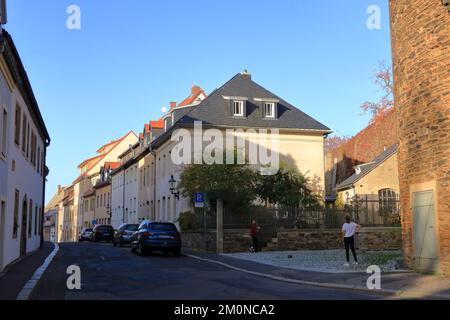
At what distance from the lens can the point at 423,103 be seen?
609 inches

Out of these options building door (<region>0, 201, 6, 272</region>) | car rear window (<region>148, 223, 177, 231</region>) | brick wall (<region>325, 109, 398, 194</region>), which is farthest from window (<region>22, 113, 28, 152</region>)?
brick wall (<region>325, 109, 398, 194</region>)

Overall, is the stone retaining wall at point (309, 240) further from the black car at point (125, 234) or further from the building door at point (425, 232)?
the building door at point (425, 232)

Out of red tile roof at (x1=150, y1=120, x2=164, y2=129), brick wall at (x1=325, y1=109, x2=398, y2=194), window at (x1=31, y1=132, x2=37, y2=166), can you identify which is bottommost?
window at (x1=31, y1=132, x2=37, y2=166)

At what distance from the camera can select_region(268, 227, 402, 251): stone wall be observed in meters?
27.0

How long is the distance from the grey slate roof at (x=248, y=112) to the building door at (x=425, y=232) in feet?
72.2

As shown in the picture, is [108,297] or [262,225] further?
[262,225]

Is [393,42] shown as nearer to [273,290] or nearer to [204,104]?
[273,290]

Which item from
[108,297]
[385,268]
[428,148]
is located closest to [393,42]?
[428,148]

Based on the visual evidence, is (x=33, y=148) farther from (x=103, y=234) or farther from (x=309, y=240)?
(x=103, y=234)

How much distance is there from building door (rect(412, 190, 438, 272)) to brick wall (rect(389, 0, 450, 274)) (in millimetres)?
313

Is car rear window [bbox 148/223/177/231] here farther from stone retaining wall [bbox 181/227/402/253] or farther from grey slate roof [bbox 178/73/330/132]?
grey slate roof [bbox 178/73/330/132]

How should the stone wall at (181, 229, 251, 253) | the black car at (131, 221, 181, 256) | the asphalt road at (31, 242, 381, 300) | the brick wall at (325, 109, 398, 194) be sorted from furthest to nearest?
the brick wall at (325, 109, 398, 194)
the stone wall at (181, 229, 251, 253)
the black car at (131, 221, 181, 256)
the asphalt road at (31, 242, 381, 300)

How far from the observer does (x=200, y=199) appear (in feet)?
83.1
